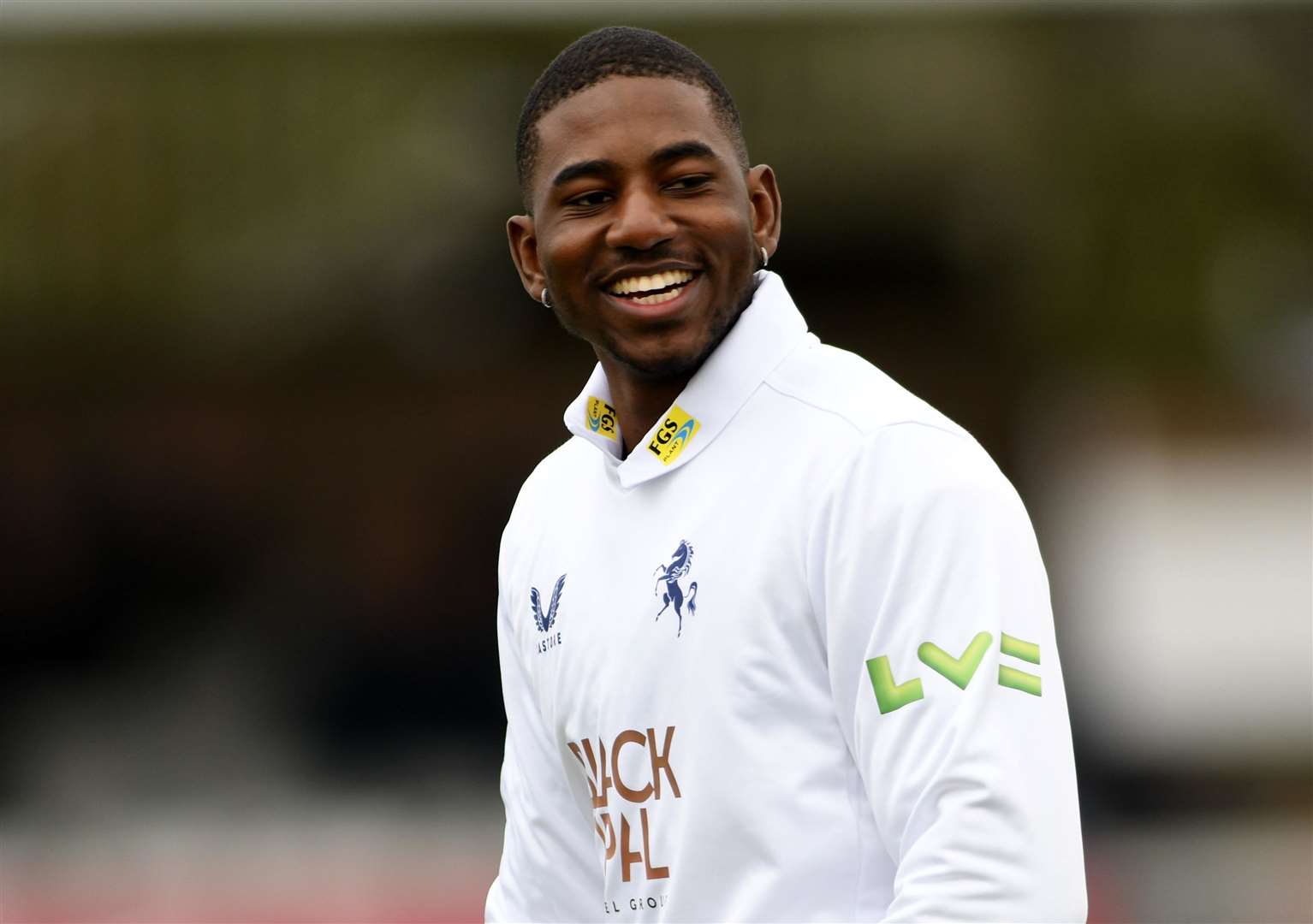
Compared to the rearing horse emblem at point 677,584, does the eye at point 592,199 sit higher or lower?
higher

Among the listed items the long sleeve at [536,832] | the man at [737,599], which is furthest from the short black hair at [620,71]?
the long sleeve at [536,832]

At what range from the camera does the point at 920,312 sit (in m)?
11.4

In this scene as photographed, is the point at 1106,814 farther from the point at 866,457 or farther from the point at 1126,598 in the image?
the point at 866,457

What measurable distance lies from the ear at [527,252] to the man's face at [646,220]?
0.13 metres

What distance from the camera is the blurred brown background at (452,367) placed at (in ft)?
32.0

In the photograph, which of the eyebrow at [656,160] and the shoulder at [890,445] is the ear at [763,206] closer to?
the eyebrow at [656,160]

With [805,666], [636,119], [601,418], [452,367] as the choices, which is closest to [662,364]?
[601,418]

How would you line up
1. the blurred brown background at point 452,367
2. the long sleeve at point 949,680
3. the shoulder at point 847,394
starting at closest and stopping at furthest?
the long sleeve at point 949,680 → the shoulder at point 847,394 → the blurred brown background at point 452,367

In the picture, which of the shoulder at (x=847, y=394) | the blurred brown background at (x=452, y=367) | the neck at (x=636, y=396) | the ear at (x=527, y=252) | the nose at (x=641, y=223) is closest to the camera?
the shoulder at (x=847, y=394)

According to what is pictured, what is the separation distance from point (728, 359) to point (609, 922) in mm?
665

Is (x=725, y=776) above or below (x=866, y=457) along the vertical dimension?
below

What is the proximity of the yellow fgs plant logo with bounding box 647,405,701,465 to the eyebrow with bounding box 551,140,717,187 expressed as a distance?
27 cm

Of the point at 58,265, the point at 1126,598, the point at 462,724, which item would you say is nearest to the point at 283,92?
Answer: the point at 58,265

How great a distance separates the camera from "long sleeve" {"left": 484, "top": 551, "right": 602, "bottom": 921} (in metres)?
2.31
